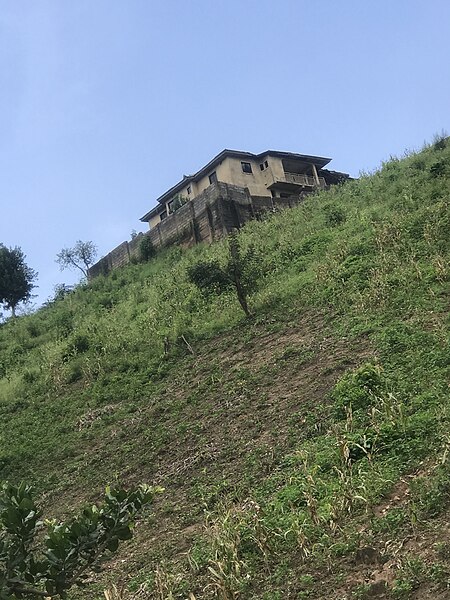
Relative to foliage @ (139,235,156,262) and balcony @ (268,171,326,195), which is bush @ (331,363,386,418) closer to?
foliage @ (139,235,156,262)

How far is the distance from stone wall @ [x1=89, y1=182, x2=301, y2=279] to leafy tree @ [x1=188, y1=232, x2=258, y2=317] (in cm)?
902

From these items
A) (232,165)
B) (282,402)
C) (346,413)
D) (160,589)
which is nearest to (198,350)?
(282,402)

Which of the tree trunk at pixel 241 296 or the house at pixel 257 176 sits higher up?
the house at pixel 257 176

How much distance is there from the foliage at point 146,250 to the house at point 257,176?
16.8 feet

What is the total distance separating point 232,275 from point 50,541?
35.7 feet

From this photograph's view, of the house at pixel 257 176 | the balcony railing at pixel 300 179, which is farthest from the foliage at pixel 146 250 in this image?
the balcony railing at pixel 300 179

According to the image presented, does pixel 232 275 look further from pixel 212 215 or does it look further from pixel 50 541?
pixel 50 541

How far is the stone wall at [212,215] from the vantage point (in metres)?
23.4

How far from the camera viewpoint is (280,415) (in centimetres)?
806

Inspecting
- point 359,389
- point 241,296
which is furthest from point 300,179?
point 359,389

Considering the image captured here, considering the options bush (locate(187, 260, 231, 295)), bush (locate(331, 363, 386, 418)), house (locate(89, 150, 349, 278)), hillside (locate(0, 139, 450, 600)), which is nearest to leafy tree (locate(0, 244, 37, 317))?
house (locate(89, 150, 349, 278))

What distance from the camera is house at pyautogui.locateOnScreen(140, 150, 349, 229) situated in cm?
3216

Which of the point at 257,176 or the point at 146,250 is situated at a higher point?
the point at 257,176

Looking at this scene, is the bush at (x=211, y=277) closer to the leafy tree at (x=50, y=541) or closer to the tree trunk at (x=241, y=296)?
the tree trunk at (x=241, y=296)
